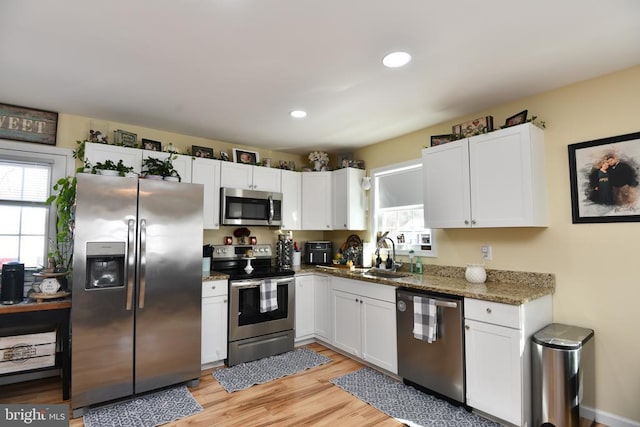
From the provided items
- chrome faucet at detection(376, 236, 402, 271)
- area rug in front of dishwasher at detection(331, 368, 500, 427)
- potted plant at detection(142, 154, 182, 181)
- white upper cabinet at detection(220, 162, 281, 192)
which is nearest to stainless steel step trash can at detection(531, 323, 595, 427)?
area rug in front of dishwasher at detection(331, 368, 500, 427)

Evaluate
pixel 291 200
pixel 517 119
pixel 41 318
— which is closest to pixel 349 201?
pixel 291 200

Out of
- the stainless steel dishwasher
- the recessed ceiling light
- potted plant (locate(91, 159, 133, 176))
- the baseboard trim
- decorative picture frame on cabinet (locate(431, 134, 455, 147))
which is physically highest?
the recessed ceiling light

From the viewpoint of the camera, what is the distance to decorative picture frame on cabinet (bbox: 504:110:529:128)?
8.42ft

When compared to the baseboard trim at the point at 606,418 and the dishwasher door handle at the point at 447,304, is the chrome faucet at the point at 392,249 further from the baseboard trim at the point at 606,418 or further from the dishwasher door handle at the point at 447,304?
the baseboard trim at the point at 606,418

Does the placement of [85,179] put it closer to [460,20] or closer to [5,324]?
[5,324]

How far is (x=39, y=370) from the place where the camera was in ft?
9.38

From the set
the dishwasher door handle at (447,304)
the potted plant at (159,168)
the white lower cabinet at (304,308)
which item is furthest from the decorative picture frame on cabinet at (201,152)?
the dishwasher door handle at (447,304)

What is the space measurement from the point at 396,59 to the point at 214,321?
109 inches

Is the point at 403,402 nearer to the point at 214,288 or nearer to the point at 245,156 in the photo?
the point at 214,288

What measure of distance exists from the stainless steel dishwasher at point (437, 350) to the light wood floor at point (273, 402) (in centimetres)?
49

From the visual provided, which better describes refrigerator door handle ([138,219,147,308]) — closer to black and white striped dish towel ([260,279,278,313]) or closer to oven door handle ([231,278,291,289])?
oven door handle ([231,278,291,289])

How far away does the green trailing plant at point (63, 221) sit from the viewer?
2.84 metres

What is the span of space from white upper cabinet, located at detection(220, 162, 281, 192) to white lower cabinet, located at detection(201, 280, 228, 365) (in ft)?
3.82

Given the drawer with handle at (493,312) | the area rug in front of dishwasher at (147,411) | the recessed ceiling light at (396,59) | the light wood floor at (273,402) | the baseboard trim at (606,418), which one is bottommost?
the light wood floor at (273,402)
